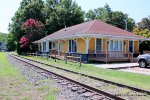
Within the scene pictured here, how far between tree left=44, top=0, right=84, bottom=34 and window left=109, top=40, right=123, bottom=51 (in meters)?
32.8

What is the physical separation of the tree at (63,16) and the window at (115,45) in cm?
3279

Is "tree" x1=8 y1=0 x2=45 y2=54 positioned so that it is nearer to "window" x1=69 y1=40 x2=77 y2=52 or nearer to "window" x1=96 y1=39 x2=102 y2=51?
"window" x1=69 y1=40 x2=77 y2=52

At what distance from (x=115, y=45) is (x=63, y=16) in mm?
36285

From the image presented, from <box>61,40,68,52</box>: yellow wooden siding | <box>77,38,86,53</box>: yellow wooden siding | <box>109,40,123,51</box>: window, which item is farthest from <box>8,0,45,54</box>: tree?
<box>109,40,123,51</box>: window

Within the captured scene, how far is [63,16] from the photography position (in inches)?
2685

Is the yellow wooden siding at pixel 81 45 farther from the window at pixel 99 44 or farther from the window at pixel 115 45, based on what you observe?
the window at pixel 115 45

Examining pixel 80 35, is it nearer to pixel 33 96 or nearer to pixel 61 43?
pixel 61 43

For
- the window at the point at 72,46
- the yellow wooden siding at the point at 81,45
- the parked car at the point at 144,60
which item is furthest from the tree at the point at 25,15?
the parked car at the point at 144,60

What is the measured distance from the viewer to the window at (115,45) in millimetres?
33094

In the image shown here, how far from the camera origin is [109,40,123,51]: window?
33.1 metres

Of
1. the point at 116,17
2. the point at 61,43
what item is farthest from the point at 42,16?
the point at 61,43

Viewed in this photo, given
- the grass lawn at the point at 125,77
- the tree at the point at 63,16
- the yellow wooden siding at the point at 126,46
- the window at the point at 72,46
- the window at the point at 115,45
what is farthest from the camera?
the tree at the point at 63,16

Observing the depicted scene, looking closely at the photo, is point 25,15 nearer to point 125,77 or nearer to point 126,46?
point 126,46

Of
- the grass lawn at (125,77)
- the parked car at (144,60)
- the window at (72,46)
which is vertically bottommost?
the grass lawn at (125,77)
